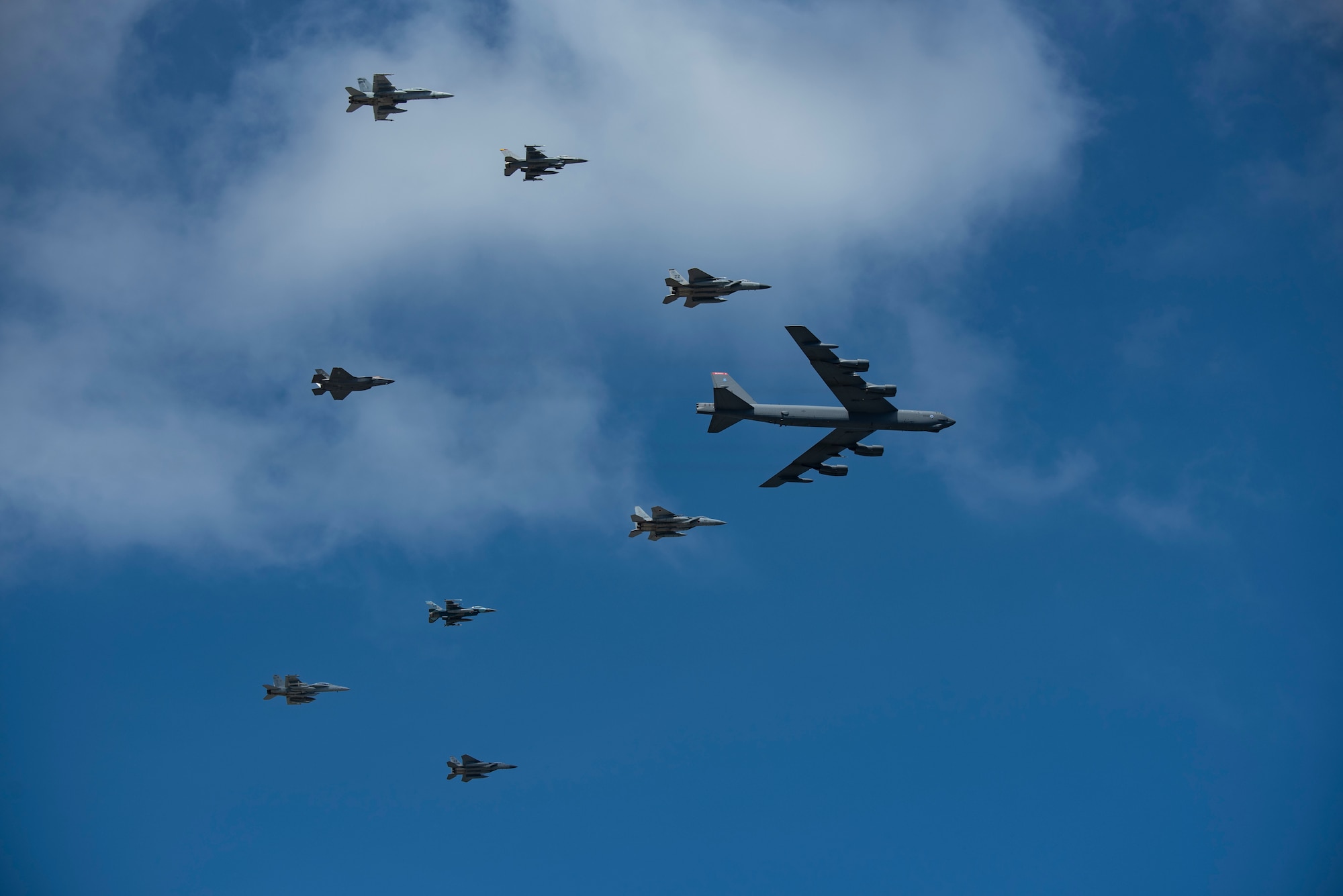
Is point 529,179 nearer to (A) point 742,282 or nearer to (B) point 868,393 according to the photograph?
(A) point 742,282

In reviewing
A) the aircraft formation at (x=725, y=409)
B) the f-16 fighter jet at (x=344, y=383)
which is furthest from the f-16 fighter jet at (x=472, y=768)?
the f-16 fighter jet at (x=344, y=383)

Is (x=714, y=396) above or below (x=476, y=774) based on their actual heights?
above

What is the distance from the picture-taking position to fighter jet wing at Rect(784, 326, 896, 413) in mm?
62312

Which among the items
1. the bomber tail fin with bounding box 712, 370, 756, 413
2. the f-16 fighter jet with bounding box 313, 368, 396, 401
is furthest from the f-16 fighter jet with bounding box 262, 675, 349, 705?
the bomber tail fin with bounding box 712, 370, 756, 413

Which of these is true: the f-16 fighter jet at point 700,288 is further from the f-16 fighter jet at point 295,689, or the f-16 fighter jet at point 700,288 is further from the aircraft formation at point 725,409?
the f-16 fighter jet at point 295,689

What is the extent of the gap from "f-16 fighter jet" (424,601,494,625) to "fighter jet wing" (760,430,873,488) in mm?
27575

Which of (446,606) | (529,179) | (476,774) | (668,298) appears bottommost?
(476,774)

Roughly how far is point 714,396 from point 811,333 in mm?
7656

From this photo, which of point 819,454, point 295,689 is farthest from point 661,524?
point 295,689

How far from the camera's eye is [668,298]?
68875 millimetres

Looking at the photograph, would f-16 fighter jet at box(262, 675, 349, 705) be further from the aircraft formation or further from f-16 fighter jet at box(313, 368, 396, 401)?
f-16 fighter jet at box(313, 368, 396, 401)

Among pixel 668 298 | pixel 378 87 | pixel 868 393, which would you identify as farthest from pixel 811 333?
pixel 378 87

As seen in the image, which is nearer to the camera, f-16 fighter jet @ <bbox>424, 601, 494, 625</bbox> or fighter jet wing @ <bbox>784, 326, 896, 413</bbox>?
fighter jet wing @ <bbox>784, 326, 896, 413</bbox>

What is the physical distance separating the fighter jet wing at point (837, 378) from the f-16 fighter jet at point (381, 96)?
118ft
